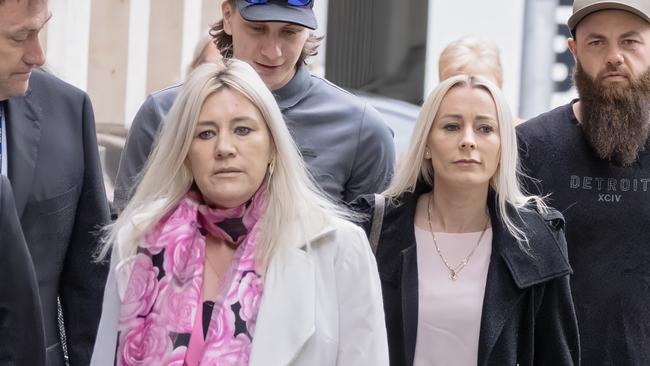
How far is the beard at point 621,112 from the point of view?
6.11 metres

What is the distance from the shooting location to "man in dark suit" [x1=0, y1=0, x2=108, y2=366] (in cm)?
497

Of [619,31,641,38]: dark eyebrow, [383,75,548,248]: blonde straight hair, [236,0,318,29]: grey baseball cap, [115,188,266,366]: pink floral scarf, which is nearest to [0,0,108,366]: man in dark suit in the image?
[115,188,266,366]: pink floral scarf

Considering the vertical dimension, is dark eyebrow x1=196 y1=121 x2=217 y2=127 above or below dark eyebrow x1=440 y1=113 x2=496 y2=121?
below

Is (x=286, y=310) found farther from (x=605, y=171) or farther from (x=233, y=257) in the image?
(x=605, y=171)

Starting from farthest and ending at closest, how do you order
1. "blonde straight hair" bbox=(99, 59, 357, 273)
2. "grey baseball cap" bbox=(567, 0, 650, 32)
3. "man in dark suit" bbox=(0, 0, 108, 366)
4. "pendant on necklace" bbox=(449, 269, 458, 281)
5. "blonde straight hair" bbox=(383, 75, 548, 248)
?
"grey baseball cap" bbox=(567, 0, 650, 32) < "blonde straight hair" bbox=(383, 75, 548, 248) < "pendant on necklace" bbox=(449, 269, 458, 281) < "man in dark suit" bbox=(0, 0, 108, 366) < "blonde straight hair" bbox=(99, 59, 357, 273)

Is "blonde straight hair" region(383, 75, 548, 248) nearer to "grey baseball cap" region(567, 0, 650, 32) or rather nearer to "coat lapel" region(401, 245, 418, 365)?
"coat lapel" region(401, 245, 418, 365)

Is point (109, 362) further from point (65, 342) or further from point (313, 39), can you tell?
point (313, 39)

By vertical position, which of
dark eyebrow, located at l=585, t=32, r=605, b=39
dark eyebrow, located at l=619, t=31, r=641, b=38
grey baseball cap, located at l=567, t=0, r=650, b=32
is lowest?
dark eyebrow, located at l=585, t=32, r=605, b=39

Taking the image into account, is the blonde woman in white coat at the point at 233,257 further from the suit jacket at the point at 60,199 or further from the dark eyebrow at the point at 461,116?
the dark eyebrow at the point at 461,116

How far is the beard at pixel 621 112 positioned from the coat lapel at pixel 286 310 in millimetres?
1678

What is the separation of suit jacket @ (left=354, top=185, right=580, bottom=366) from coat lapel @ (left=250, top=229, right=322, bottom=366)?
75 cm

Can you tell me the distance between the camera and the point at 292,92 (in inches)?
233

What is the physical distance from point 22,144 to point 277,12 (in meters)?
1.20

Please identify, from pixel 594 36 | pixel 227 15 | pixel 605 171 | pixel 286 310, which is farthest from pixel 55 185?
pixel 594 36
